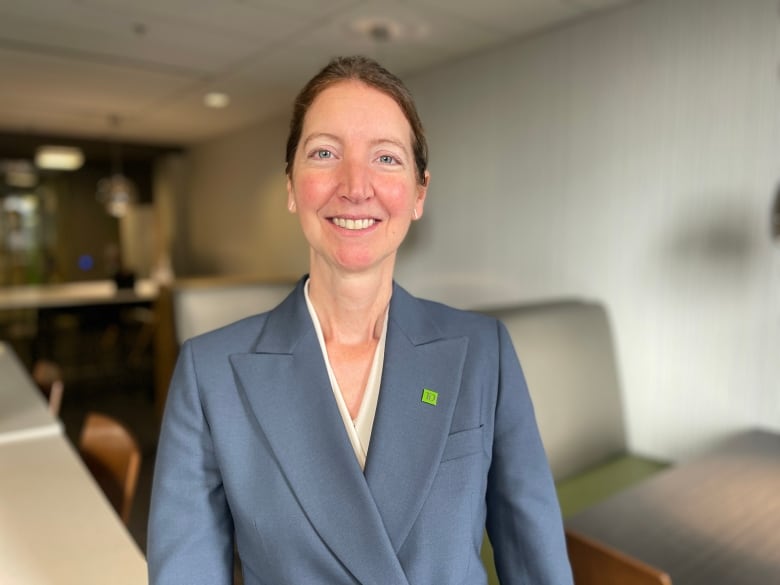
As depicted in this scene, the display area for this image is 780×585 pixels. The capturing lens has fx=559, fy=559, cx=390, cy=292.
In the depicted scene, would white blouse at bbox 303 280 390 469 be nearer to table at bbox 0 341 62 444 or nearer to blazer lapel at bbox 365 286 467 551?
blazer lapel at bbox 365 286 467 551

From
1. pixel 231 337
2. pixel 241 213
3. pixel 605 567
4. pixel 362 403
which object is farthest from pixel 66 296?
pixel 605 567

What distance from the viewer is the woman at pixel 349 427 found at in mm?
816

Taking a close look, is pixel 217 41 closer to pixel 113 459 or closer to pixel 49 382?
pixel 49 382

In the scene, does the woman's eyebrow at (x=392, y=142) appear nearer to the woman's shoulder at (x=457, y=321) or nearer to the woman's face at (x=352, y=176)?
the woman's face at (x=352, y=176)

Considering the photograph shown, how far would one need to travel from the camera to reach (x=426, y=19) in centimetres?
275

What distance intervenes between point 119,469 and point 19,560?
0.45 meters

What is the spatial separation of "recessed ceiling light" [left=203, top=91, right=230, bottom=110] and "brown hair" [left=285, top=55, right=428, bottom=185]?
144 inches

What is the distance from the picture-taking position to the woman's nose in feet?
2.72

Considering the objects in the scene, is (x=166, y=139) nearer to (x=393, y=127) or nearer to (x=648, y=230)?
(x=648, y=230)

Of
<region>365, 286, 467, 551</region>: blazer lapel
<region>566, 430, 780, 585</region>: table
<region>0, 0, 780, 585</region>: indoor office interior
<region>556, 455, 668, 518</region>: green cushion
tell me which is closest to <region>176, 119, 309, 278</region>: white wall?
<region>0, 0, 780, 585</region>: indoor office interior

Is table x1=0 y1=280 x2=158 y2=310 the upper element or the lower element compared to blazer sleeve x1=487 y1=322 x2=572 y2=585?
lower

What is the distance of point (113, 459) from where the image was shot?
65.8 inches

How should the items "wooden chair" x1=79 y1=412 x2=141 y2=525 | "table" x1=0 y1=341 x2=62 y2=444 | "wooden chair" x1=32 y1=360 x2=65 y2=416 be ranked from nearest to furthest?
"wooden chair" x1=79 y1=412 x2=141 y2=525, "table" x1=0 y1=341 x2=62 y2=444, "wooden chair" x1=32 y1=360 x2=65 y2=416

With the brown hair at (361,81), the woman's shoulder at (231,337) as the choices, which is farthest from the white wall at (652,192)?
the woman's shoulder at (231,337)
